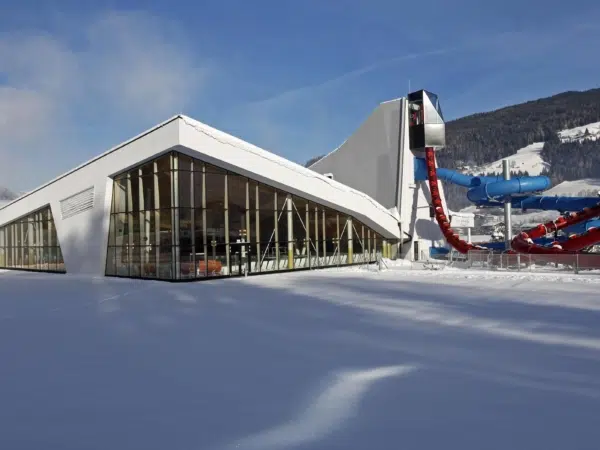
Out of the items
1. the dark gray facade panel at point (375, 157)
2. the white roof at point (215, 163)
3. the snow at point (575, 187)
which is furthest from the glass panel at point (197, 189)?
the snow at point (575, 187)

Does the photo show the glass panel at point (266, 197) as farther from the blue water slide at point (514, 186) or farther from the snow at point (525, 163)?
the snow at point (525, 163)

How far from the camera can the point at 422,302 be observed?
13.9 m

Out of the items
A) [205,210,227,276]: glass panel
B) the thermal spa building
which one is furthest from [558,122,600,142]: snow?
[205,210,227,276]: glass panel

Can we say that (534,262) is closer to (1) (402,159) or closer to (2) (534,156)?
(1) (402,159)

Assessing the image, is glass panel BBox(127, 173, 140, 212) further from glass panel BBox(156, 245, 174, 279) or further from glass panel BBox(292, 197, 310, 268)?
glass panel BBox(292, 197, 310, 268)

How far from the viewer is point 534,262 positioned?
890 inches

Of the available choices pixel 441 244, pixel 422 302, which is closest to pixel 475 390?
pixel 422 302

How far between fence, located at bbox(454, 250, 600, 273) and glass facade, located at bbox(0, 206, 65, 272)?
22.7 metres

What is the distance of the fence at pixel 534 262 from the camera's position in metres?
20.6

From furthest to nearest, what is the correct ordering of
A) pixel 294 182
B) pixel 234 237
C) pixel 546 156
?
pixel 546 156
pixel 294 182
pixel 234 237

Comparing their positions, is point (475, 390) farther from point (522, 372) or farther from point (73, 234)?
point (73, 234)

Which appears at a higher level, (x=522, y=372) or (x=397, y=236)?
(x=397, y=236)

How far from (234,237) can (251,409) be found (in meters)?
18.1

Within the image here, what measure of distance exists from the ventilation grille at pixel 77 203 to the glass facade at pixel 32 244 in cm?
211
